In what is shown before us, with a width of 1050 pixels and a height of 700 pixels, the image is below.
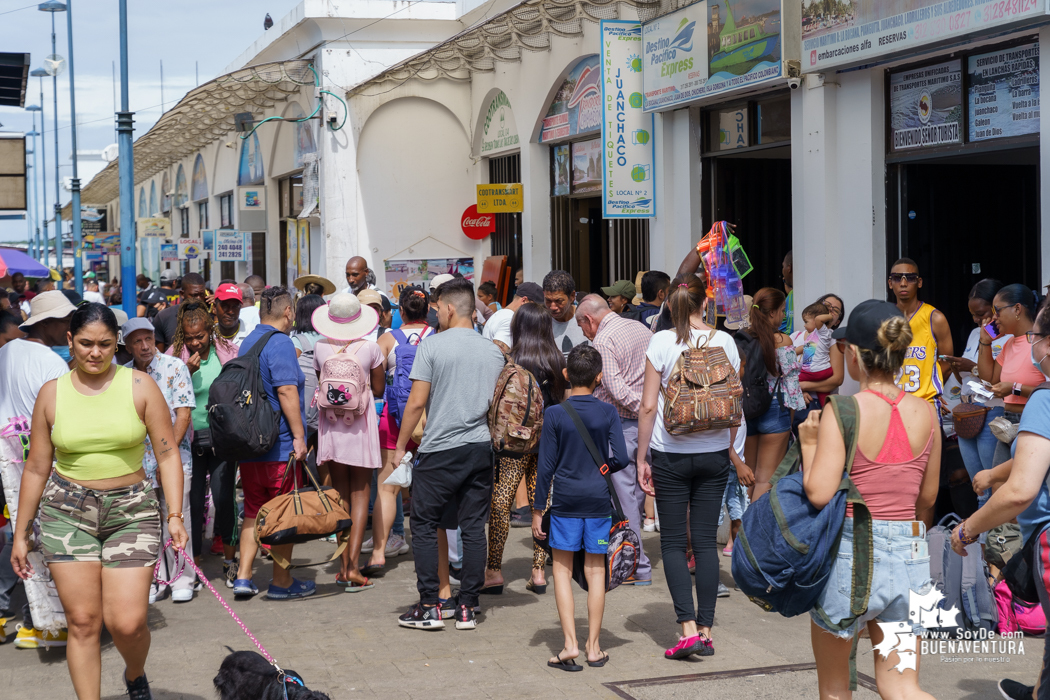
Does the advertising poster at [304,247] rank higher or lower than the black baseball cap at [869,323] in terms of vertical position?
higher

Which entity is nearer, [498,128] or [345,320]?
[345,320]

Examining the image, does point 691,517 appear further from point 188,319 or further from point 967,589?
point 188,319

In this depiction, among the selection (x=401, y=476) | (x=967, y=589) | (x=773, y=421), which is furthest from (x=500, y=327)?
(x=967, y=589)

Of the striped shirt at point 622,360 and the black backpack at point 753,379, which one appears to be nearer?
the striped shirt at point 622,360

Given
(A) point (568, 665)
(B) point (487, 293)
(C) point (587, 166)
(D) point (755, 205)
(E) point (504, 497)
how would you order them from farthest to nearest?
1. (C) point (587, 166)
2. (D) point (755, 205)
3. (B) point (487, 293)
4. (E) point (504, 497)
5. (A) point (568, 665)

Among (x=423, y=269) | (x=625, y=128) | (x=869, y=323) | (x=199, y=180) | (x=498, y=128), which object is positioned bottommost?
(x=869, y=323)

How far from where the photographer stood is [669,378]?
561cm

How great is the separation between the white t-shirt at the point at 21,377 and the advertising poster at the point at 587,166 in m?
9.24

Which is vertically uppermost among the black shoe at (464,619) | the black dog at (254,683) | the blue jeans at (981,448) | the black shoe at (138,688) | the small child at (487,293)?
the small child at (487,293)

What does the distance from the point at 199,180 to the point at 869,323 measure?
31.2 metres

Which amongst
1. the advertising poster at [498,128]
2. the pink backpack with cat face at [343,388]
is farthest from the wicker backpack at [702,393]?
the advertising poster at [498,128]

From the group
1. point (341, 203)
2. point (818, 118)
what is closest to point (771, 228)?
point (818, 118)

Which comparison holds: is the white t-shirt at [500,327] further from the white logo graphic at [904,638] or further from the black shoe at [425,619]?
the white logo graphic at [904,638]

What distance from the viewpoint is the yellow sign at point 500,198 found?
50.2ft
